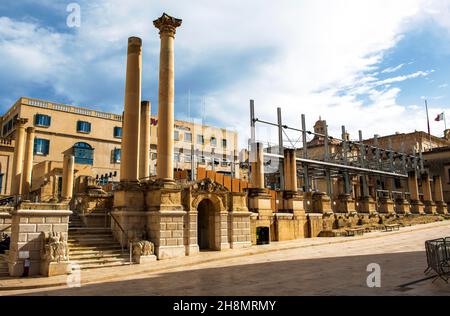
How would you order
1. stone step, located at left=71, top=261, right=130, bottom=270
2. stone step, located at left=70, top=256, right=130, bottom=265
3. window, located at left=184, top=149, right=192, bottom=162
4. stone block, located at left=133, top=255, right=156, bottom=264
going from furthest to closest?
1. window, located at left=184, top=149, right=192, bottom=162
2. stone block, located at left=133, top=255, right=156, bottom=264
3. stone step, located at left=70, top=256, right=130, bottom=265
4. stone step, located at left=71, top=261, right=130, bottom=270

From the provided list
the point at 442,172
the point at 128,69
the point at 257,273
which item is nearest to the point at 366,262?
the point at 257,273

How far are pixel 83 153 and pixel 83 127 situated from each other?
3545mm

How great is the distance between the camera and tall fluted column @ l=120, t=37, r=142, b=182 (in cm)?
2202

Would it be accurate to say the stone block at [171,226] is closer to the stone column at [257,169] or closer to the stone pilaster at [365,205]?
the stone column at [257,169]

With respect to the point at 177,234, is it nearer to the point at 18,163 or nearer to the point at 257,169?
the point at 257,169

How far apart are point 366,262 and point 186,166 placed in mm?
47616

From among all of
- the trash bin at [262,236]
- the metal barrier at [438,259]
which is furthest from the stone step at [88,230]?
the metal barrier at [438,259]

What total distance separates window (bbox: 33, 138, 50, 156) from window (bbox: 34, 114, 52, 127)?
1.89 metres

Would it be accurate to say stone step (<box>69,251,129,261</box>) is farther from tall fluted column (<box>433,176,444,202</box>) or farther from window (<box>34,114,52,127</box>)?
tall fluted column (<box>433,176,444,202</box>)

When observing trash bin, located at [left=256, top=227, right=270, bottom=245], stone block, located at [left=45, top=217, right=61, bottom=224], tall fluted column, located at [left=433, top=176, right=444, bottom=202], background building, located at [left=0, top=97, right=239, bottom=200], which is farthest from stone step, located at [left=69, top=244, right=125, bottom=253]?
tall fluted column, located at [left=433, top=176, right=444, bottom=202]

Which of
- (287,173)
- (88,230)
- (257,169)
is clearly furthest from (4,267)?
(287,173)

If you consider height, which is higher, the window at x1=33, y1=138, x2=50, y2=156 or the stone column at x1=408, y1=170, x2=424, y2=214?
the window at x1=33, y1=138, x2=50, y2=156

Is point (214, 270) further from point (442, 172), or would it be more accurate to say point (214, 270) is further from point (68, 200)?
point (442, 172)
